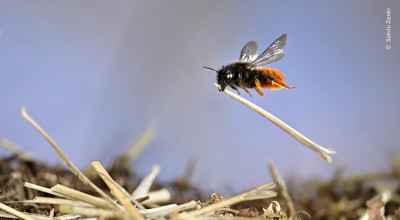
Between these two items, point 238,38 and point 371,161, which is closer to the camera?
point 238,38

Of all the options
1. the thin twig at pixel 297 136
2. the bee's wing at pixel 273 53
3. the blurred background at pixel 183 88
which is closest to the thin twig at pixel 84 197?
the thin twig at pixel 297 136

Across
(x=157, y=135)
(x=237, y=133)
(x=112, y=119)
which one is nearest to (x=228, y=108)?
(x=237, y=133)

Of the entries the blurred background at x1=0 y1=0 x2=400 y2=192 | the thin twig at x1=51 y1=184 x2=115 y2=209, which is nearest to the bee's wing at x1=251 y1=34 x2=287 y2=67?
the thin twig at x1=51 y1=184 x2=115 y2=209

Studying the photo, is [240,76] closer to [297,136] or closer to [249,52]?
[249,52]

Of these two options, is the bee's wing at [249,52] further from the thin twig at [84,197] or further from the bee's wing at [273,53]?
the thin twig at [84,197]

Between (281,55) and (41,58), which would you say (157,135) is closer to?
(41,58)

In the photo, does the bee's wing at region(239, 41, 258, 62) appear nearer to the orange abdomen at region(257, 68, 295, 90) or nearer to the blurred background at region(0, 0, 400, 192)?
the orange abdomen at region(257, 68, 295, 90)
